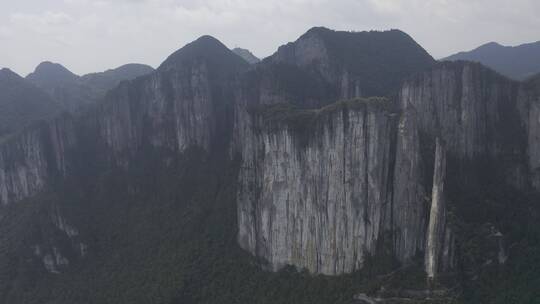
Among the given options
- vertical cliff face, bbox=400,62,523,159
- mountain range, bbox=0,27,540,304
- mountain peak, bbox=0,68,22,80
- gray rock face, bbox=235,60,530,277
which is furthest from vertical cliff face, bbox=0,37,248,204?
mountain peak, bbox=0,68,22,80

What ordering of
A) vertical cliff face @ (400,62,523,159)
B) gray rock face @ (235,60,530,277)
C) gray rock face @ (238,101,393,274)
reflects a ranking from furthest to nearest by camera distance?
vertical cliff face @ (400,62,523,159) < gray rock face @ (238,101,393,274) < gray rock face @ (235,60,530,277)

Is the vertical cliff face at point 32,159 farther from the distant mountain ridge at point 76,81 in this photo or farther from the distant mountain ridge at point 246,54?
the distant mountain ridge at point 246,54

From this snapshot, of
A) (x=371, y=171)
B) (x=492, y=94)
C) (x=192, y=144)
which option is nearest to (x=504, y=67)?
(x=492, y=94)

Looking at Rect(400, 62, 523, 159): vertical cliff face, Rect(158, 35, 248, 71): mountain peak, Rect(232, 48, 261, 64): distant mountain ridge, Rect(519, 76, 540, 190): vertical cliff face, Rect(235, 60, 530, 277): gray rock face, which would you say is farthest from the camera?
Rect(232, 48, 261, 64): distant mountain ridge

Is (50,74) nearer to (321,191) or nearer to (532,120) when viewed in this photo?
(321,191)

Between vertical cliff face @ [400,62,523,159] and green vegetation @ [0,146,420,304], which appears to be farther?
vertical cliff face @ [400,62,523,159]

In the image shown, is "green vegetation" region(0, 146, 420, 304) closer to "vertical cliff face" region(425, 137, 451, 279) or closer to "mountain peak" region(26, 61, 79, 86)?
"vertical cliff face" region(425, 137, 451, 279)

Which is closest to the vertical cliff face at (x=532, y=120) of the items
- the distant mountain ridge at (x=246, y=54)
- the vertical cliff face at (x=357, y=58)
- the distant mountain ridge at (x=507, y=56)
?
the vertical cliff face at (x=357, y=58)
